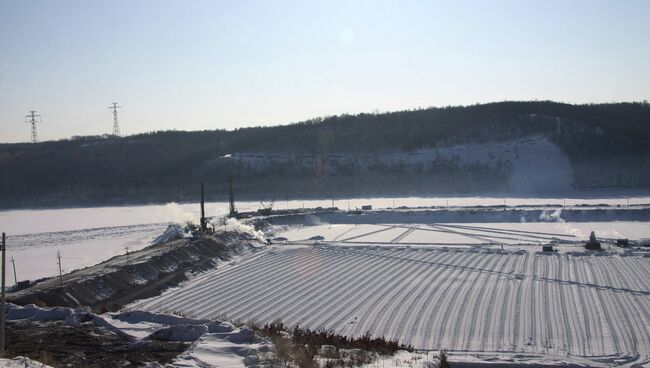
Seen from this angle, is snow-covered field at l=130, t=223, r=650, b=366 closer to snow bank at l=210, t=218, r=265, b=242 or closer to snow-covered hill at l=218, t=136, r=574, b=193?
snow bank at l=210, t=218, r=265, b=242

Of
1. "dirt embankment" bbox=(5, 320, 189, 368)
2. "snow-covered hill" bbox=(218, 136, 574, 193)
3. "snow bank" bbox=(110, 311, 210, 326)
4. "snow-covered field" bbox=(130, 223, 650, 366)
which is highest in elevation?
"snow-covered hill" bbox=(218, 136, 574, 193)

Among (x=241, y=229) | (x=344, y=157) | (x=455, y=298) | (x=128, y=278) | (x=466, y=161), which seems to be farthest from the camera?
(x=344, y=157)

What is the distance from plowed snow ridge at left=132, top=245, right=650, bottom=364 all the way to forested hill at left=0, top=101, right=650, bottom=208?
4030 cm

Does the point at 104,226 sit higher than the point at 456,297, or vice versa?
the point at 104,226

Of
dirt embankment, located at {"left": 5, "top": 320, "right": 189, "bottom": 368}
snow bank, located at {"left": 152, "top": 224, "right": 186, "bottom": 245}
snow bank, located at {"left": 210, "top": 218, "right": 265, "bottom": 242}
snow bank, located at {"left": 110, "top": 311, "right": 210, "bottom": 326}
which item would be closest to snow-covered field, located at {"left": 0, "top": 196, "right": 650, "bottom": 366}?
snow bank, located at {"left": 152, "top": 224, "right": 186, "bottom": 245}

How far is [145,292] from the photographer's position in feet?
65.0

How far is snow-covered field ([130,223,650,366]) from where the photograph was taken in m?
13.7

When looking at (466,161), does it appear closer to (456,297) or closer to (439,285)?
(439,285)

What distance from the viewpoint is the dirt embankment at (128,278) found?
1786 centimetres

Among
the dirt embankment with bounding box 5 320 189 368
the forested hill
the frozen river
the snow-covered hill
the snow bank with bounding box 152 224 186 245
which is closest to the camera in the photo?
the dirt embankment with bounding box 5 320 189 368

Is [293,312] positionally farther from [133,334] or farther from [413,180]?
[413,180]

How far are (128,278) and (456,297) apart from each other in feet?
35.8

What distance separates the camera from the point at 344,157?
82.8 m

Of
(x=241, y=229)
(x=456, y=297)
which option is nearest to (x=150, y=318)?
(x=456, y=297)
